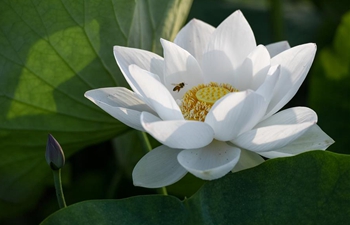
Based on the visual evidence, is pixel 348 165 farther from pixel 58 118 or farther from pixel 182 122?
pixel 58 118

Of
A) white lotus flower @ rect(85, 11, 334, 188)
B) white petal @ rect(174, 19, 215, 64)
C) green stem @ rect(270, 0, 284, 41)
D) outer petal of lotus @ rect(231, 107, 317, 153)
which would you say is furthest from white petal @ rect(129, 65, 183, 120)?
green stem @ rect(270, 0, 284, 41)

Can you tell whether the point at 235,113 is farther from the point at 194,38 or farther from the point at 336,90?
the point at 336,90

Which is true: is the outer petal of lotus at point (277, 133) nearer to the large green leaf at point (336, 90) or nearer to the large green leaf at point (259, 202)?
the large green leaf at point (259, 202)

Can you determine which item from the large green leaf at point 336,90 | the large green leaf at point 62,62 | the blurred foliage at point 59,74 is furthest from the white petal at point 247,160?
the large green leaf at point 336,90

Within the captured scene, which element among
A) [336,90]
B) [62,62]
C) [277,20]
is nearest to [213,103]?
[62,62]

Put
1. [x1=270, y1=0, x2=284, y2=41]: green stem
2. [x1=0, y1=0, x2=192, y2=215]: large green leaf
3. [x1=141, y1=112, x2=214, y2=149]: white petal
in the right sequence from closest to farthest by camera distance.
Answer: [x1=141, y1=112, x2=214, y2=149]: white petal < [x1=0, y1=0, x2=192, y2=215]: large green leaf < [x1=270, y1=0, x2=284, y2=41]: green stem

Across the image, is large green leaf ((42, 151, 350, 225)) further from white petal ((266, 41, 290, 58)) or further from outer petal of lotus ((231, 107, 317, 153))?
white petal ((266, 41, 290, 58))
